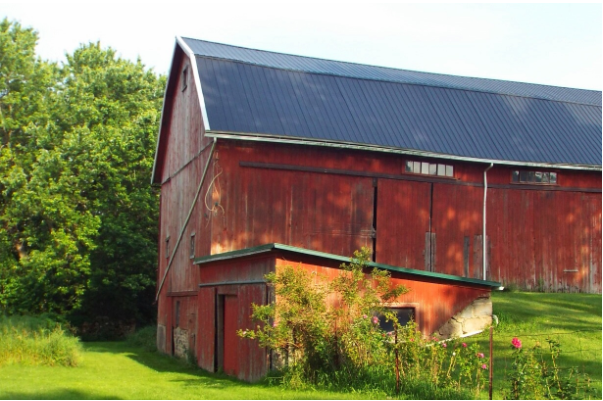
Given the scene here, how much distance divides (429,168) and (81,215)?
61.8 ft

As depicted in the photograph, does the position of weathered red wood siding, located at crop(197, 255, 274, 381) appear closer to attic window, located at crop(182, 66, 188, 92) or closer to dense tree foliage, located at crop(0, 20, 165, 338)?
attic window, located at crop(182, 66, 188, 92)

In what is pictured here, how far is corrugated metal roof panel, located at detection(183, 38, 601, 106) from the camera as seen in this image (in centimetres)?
2462

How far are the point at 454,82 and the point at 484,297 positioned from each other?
526 inches

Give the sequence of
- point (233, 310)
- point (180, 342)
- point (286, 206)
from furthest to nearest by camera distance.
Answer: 1. point (180, 342)
2. point (286, 206)
3. point (233, 310)

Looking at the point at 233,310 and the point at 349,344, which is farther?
the point at 233,310

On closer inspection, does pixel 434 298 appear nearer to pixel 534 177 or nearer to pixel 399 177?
pixel 399 177

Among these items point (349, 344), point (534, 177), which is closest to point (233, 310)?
point (349, 344)

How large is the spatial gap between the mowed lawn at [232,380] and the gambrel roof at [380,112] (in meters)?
4.92

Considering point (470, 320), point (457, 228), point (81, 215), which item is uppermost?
point (81, 215)

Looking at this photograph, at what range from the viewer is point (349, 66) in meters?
27.8

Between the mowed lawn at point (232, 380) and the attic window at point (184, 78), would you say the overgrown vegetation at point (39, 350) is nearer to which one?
the mowed lawn at point (232, 380)

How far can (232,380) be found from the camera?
1634 centimetres

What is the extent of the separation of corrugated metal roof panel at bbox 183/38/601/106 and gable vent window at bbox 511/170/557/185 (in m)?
3.93

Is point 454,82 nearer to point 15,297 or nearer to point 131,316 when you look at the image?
point 131,316
